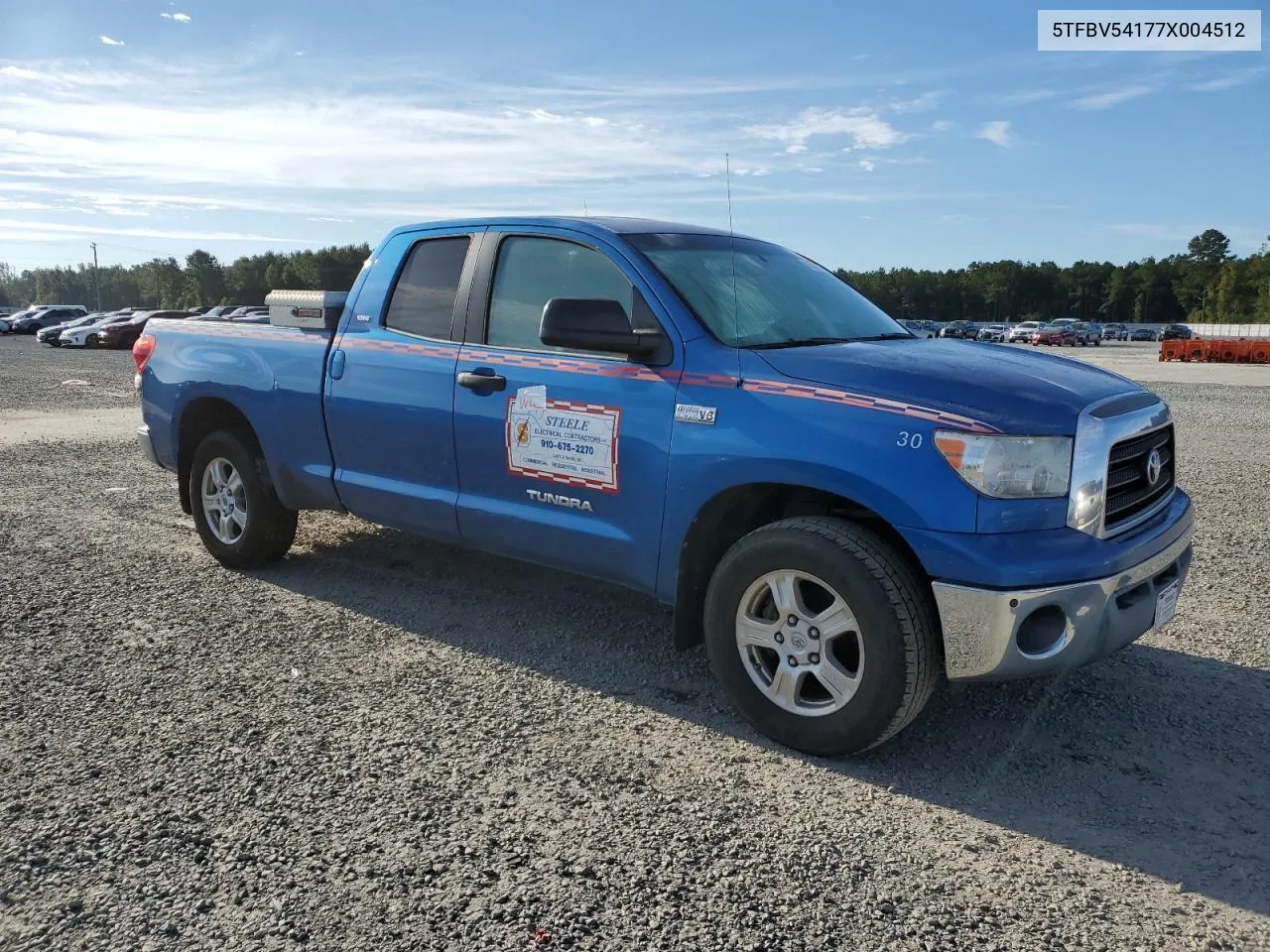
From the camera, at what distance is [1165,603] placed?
360 centimetres

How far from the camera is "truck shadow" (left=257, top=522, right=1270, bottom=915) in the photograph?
3090 mm

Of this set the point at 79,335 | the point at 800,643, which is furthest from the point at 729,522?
the point at 79,335

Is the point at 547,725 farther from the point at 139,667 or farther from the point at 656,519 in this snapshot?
the point at 139,667

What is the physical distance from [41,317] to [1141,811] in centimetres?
6170

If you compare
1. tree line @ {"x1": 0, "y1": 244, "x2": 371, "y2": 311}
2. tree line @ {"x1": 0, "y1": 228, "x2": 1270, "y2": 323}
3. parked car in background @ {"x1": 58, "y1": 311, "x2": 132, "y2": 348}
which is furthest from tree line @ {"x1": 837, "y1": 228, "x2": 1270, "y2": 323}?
parked car in background @ {"x1": 58, "y1": 311, "x2": 132, "y2": 348}

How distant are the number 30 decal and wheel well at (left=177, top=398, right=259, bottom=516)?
3.87m

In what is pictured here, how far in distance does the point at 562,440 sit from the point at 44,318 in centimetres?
5966

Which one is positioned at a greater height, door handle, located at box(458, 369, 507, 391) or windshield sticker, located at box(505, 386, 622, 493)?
door handle, located at box(458, 369, 507, 391)

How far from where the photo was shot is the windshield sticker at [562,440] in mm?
3992

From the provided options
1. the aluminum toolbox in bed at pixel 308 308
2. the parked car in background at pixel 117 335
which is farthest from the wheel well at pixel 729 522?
the parked car in background at pixel 117 335

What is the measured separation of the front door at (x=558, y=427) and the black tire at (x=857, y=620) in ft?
1.56

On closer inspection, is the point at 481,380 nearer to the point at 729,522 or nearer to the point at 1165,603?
the point at 729,522

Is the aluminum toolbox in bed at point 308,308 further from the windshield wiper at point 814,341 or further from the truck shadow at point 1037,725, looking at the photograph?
the windshield wiper at point 814,341

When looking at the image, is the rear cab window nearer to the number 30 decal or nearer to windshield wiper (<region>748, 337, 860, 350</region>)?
windshield wiper (<region>748, 337, 860, 350</region>)
